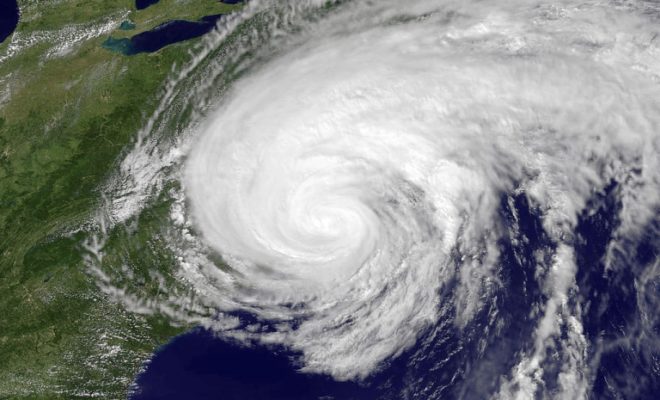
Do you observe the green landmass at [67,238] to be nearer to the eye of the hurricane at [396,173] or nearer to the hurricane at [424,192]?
the hurricane at [424,192]

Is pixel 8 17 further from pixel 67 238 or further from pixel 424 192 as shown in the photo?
pixel 424 192

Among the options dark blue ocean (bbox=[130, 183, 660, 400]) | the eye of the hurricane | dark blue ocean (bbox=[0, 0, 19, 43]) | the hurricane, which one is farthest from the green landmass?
the eye of the hurricane

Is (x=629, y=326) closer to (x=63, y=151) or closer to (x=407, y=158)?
(x=407, y=158)

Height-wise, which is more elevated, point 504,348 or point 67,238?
point 67,238

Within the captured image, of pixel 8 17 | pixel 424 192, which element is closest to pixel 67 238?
pixel 8 17

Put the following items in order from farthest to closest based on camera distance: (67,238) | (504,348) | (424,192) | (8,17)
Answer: (8,17), (67,238), (424,192), (504,348)

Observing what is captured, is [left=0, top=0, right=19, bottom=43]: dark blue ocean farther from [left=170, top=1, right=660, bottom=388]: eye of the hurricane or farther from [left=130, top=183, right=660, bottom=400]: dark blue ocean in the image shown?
[left=130, top=183, right=660, bottom=400]: dark blue ocean
